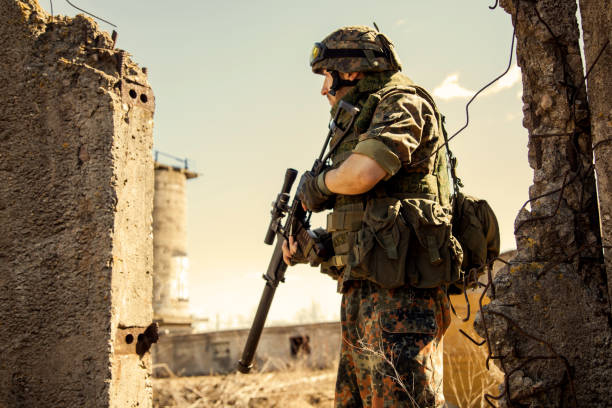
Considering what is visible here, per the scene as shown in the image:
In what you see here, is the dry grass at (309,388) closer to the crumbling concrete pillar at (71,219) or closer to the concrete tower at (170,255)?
the crumbling concrete pillar at (71,219)

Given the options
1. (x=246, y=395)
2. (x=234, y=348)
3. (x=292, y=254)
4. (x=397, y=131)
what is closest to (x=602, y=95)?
(x=397, y=131)

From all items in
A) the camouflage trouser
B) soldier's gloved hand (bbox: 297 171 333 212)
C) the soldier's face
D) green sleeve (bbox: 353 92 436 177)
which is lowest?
the camouflage trouser

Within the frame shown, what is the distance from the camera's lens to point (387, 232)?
2.35 m

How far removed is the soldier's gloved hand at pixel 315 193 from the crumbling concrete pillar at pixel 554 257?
0.82 metres

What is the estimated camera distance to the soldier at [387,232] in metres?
2.30

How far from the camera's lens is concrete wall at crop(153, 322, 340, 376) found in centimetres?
1441

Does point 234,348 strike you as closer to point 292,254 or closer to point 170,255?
point 170,255

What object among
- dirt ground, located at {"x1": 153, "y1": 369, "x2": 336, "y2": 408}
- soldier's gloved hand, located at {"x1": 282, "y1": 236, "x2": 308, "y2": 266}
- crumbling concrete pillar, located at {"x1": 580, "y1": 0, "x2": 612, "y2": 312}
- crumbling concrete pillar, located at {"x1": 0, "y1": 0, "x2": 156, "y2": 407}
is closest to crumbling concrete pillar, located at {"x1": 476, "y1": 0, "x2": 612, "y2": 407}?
crumbling concrete pillar, located at {"x1": 580, "y1": 0, "x2": 612, "y2": 312}

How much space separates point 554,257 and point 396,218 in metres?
0.60

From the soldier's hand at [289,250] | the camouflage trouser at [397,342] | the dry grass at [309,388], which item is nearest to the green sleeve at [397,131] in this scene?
the camouflage trouser at [397,342]

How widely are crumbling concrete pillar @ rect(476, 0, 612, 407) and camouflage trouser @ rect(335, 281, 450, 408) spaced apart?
9.7 inches

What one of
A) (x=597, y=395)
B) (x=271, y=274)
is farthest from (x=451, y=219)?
(x=271, y=274)

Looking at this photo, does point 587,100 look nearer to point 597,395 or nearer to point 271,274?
point 597,395

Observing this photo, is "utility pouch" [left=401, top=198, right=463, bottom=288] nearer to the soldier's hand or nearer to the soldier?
the soldier
